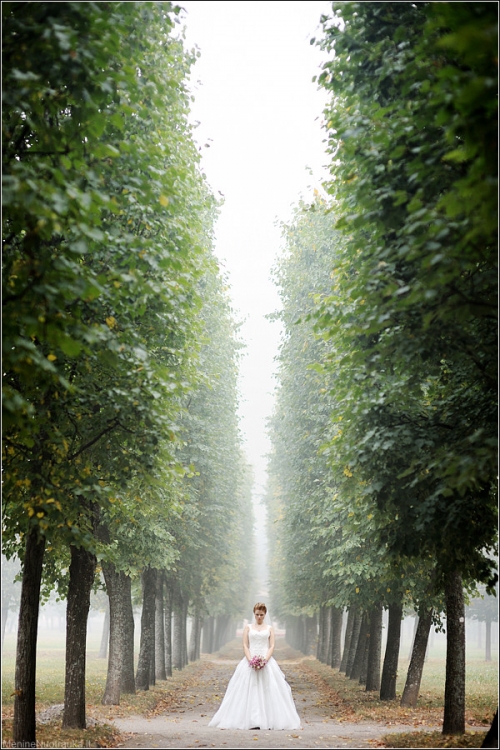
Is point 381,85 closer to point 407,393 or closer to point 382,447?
point 407,393

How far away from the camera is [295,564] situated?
99.9ft

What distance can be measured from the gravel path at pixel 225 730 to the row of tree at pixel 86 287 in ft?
5.21

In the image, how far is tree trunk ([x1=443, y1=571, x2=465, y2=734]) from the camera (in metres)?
11.9

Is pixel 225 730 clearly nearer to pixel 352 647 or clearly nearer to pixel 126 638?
pixel 126 638

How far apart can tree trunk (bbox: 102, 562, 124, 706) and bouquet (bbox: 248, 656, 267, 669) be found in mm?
4915

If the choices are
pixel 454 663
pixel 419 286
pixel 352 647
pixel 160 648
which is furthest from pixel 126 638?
pixel 419 286

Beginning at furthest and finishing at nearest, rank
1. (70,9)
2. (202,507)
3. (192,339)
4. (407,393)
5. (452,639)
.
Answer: (202,507) → (192,339) → (452,639) → (407,393) → (70,9)

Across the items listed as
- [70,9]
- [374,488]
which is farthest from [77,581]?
[70,9]

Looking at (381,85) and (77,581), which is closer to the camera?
(381,85)

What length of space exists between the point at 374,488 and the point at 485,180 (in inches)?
233

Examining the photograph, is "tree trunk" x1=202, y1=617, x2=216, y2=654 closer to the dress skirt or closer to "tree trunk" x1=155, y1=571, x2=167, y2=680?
"tree trunk" x1=155, y1=571, x2=167, y2=680

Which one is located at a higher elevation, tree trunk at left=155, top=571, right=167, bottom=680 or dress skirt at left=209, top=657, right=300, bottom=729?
dress skirt at left=209, top=657, right=300, bottom=729

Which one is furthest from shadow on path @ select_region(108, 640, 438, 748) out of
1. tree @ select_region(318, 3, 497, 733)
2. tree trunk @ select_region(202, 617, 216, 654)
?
tree trunk @ select_region(202, 617, 216, 654)

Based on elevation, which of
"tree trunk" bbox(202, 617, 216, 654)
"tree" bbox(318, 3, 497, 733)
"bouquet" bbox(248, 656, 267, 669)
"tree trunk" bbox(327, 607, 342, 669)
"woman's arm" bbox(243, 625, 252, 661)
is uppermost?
"tree" bbox(318, 3, 497, 733)
